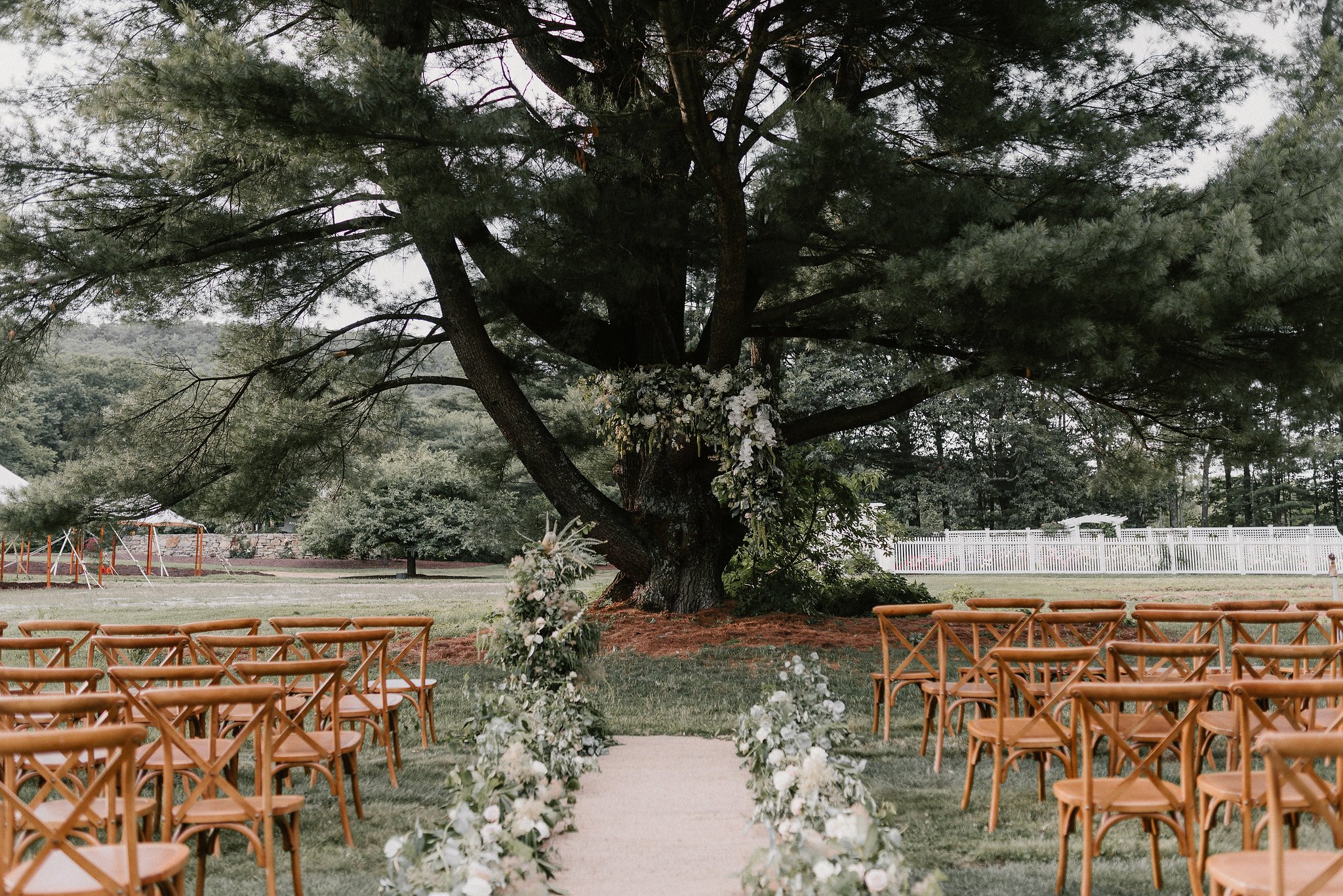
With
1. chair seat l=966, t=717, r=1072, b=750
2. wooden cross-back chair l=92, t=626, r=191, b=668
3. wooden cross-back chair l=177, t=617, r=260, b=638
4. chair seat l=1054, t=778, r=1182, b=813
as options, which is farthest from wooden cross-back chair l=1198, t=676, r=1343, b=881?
wooden cross-back chair l=177, t=617, r=260, b=638

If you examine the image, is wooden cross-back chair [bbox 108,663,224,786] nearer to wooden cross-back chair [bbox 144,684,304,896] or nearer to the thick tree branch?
wooden cross-back chair [bbox 144,684,304,896]

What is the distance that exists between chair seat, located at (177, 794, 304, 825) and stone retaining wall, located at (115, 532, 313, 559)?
1338 inches

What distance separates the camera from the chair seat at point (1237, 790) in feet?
9.26

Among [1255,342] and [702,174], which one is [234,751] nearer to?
[702,174]

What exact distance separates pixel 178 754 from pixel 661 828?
6.47 ft

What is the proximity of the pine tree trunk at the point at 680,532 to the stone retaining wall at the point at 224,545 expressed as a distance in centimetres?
2724

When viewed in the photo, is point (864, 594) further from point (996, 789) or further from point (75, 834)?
point (75, 834)

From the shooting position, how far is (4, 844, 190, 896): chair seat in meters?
2.21

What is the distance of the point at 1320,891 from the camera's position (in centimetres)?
221

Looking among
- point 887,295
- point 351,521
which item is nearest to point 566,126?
point 887,295

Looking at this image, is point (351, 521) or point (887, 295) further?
point (351, 521)

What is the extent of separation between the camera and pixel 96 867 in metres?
2.25

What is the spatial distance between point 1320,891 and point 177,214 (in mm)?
9204

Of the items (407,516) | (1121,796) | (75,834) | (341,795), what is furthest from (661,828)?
(407,516)
